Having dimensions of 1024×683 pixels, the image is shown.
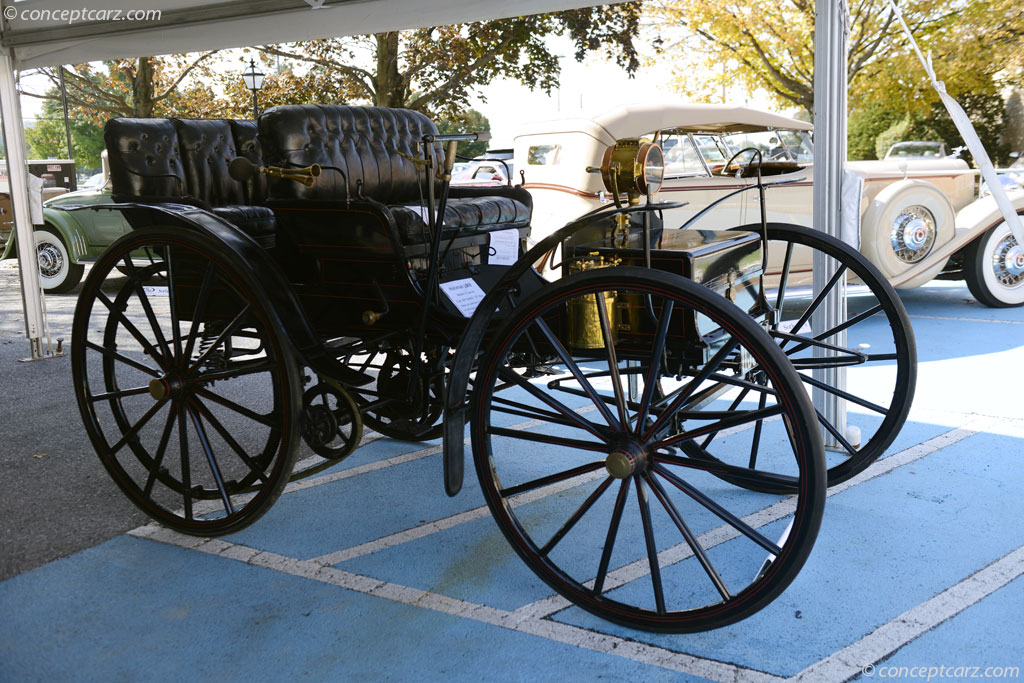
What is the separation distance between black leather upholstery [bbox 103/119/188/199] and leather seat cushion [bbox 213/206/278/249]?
1.05 feet

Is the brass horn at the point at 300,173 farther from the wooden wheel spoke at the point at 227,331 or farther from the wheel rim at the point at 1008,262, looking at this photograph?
the wheel rim at the point at 1008,262

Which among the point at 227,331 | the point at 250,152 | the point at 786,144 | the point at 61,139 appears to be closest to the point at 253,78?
the point at 786,144

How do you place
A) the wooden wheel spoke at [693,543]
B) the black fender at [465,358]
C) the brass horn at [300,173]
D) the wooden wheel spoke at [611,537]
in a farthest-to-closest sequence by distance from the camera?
1. the brass horn at [300,173]
2. the black fender at [465,358]
3. the wooden wheel spoke at [611,537]
4. the wooden wheel spoke at [693,543]

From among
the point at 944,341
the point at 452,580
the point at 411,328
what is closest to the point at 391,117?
the point at 411,328

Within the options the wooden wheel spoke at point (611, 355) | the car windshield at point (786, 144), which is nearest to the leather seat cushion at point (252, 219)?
the wooden wheel spoke at point (611, 355)

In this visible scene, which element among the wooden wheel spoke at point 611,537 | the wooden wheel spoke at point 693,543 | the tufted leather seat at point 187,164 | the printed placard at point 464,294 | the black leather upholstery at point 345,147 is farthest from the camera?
the tufted leather seat at point 187,164

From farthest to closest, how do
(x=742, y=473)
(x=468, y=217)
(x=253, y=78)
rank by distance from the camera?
(x=253, y=78), (x=468, y=217), (x=742, y=473)

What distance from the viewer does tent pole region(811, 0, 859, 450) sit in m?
3.66

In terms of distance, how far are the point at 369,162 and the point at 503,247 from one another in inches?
33.9

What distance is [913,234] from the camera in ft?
22.4

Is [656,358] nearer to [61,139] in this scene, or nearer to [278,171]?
[278,171]

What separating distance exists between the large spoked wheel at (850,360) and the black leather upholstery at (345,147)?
1415 mm

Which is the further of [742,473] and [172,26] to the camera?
[172,26]

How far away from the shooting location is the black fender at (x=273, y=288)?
2828 mm
